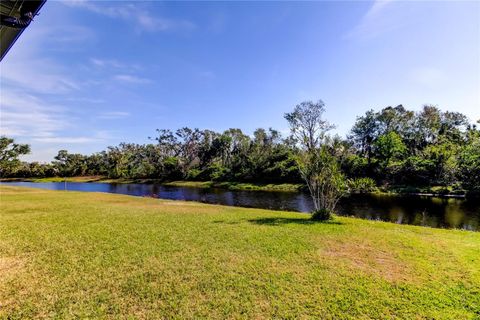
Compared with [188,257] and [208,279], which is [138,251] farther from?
[208,279]

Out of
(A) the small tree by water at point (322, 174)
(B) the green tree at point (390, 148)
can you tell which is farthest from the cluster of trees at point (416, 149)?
(A) the small tree by water at point (322, 174)

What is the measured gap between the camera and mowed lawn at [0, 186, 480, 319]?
601 centimetres

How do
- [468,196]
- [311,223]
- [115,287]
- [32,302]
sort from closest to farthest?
[32,302]
[115,287]
[311,223]
[468,196]

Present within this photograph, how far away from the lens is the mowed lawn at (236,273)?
601cm

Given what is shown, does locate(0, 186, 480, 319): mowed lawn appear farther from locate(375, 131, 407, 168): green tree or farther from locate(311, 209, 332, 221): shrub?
locate(375, 131, 407, 168): green tree

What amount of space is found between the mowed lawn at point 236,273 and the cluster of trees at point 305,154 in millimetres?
7614

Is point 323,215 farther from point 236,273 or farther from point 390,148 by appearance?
point 390,148

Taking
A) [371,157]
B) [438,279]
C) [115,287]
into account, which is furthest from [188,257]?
[371,157]

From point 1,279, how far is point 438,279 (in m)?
12.8

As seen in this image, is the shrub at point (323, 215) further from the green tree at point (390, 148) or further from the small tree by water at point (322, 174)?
the green tree at point (390, 148)

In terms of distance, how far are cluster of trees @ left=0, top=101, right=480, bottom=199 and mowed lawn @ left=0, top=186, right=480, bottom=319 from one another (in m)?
7.61

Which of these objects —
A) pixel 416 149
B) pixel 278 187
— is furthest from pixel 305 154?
pixel 416 149

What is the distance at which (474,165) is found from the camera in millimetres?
38750

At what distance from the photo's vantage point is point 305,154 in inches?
704
